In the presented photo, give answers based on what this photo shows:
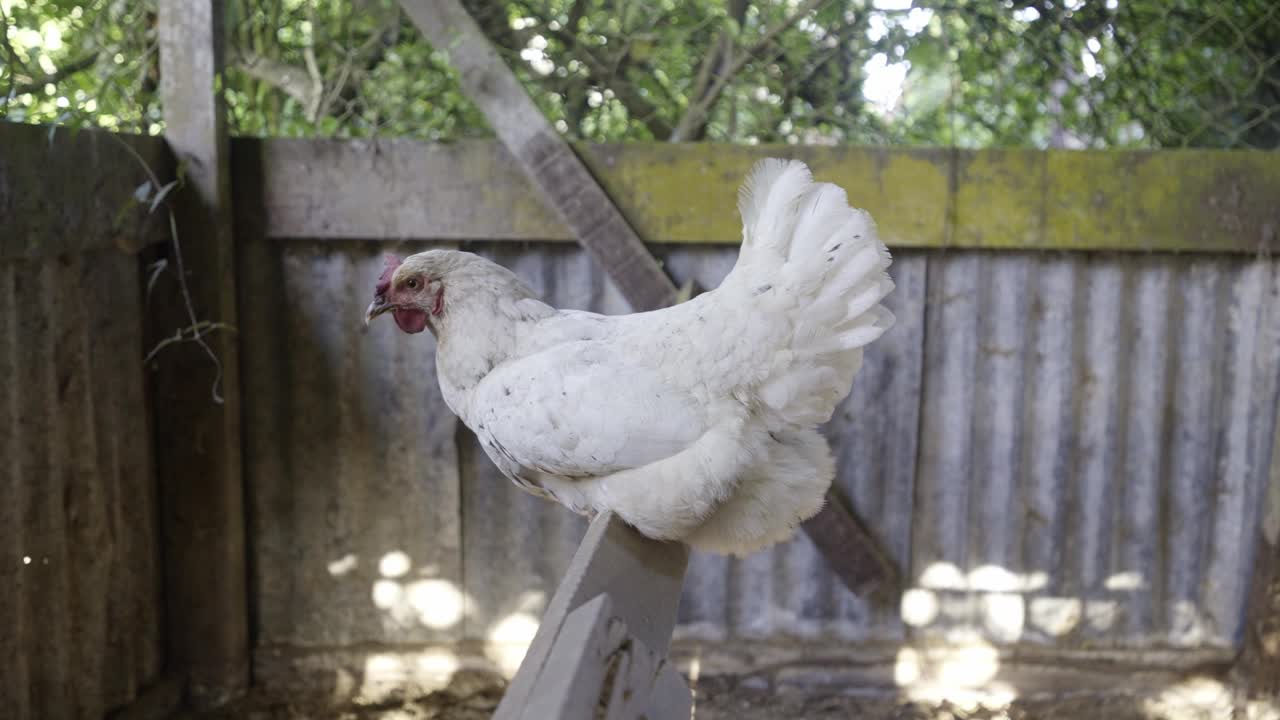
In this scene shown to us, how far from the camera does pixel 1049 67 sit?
3.12 metres

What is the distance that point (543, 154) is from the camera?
9.43 feet

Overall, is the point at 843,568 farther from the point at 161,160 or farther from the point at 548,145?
the point at 161,160

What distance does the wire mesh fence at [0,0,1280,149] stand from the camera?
3053mm

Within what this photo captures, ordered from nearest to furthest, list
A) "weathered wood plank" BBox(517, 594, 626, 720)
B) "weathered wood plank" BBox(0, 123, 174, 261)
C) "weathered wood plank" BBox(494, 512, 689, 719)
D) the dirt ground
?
"weathered wood plank" BBox(517, 594, 626, 720) < "weathered wood plank" BBox(494, 512, 689, 719) < "weathered wood plank" BBox(0, 123, 174, 261) < the dirt ground

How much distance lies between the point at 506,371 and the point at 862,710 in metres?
1.99

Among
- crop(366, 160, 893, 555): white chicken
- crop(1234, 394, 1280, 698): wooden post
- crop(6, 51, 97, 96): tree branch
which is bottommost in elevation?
crop(1234, 394, 1280, 698): wooden post

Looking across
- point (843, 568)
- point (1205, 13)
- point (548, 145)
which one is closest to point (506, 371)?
point (548, 145)

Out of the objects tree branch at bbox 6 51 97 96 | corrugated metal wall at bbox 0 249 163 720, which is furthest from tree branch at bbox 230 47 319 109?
corrugated metal wall at bbox 0 249 163 720

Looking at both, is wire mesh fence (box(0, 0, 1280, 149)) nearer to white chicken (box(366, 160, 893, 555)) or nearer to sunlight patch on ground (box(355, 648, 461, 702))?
white chicken (box(366, 160, 893, 555))

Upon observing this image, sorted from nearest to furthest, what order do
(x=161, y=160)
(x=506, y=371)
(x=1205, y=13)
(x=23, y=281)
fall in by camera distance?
(x=506, y=371)
(x=23, y=281)
(x=161, y=160)
(x=1205, y=13)

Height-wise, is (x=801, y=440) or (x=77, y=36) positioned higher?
(x=77, y=36)

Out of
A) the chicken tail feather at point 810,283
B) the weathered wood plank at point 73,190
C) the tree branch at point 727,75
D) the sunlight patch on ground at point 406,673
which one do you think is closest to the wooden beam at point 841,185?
the tree branch at point 727,75

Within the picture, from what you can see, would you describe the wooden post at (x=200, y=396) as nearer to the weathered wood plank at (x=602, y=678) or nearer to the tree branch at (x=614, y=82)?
the tree branch at (x=614, y=82)

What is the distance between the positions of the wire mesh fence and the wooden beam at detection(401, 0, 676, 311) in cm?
25
